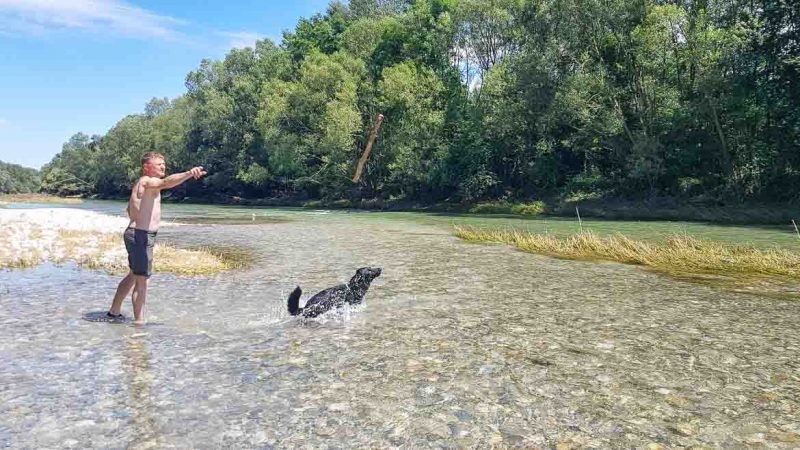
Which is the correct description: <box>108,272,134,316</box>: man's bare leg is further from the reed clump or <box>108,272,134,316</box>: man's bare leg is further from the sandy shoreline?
the reed clump

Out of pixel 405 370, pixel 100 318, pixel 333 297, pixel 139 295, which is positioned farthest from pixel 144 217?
pixel 405 370

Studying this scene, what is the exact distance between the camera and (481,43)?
209ft

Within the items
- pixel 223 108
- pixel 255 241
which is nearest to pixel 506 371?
pixel 255 241

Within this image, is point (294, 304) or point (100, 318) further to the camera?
point (294, 304)

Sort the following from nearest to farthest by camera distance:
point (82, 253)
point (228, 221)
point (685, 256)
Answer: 1. point (685, 256)
2. point (82, 253)
3. point (228, 221)

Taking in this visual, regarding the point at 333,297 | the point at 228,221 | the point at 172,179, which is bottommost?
the point at 228,221

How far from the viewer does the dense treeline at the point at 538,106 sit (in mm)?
42625

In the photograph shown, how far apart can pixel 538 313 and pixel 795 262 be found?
9.70m

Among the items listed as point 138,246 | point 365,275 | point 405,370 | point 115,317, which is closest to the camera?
point 405,370

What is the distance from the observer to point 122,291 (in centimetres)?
888

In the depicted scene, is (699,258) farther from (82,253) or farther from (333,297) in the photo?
(82,253)

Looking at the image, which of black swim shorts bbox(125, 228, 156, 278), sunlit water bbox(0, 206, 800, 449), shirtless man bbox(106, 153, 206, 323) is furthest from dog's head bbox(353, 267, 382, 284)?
black swim shorts bbox(125, 228, 156, 278)

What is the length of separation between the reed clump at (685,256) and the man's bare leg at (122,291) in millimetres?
13612

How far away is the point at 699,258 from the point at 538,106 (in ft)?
122
